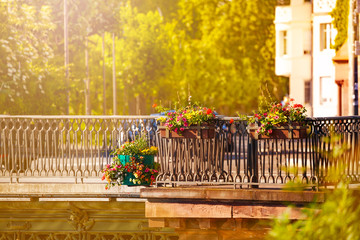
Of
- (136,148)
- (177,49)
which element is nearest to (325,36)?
(177,49)

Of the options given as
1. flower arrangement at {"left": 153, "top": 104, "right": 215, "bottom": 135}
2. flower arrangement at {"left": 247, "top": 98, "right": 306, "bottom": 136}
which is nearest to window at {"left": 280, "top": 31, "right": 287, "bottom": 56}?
flower arrangement at {"left": 153, "top": 104, "right": 215, "bottom": 135}

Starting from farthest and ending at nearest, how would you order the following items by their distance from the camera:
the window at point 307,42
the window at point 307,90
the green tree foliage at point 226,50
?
the window at point 307,90 → the window at point 307,42 → the green tree foliage at point 226,50

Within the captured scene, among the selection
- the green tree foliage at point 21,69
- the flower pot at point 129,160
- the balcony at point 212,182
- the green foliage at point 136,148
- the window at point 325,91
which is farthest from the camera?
the window at point 325,91

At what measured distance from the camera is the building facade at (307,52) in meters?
55.6

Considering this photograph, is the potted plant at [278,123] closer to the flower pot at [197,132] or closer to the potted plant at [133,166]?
the flower pot at [197,132]

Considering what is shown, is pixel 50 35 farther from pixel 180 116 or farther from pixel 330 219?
pixel 330 219

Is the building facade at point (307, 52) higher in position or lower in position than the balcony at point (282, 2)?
lower

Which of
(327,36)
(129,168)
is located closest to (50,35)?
(327,36)

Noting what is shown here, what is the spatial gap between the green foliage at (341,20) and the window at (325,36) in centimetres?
1443

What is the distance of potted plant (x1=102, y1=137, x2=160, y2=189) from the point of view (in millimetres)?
14445

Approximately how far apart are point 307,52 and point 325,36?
2.94 metres

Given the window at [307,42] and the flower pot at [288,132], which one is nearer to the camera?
the flower pot at [288,132]

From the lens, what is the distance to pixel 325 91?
55.9m

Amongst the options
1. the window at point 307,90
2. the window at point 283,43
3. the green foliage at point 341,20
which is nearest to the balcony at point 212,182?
the green foliage at point 341,20
